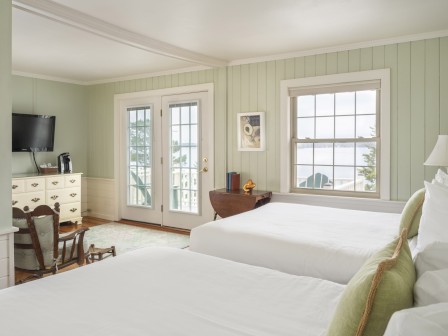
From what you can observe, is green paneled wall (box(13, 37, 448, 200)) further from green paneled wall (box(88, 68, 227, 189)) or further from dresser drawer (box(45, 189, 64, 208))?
dresser drawer (box(45, 189, 64, 208))

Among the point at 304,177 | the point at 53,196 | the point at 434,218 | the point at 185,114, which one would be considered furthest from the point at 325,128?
the point at 53,196

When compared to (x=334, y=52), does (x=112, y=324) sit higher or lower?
lower

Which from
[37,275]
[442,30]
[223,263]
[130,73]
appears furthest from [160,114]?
[223,263]

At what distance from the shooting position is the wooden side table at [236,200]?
4.48m

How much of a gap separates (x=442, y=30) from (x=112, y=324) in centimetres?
392

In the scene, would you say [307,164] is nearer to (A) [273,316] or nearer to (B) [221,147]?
(B) [221,147]

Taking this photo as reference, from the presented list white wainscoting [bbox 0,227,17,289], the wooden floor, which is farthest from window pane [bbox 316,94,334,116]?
white wainscoting [bbox 0,227,17,289]

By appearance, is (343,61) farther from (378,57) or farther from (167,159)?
(167,159)

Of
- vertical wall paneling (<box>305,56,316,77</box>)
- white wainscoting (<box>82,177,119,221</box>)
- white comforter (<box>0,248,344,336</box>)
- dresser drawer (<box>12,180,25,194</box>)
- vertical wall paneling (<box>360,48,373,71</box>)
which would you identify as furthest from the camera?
white wainscoting (<box>82,177,119,221</box>)

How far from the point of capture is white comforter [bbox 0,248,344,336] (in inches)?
50.8

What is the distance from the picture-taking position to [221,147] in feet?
17.1

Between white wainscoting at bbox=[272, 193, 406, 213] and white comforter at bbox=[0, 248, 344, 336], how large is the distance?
105 inches

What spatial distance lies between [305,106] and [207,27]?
5.34ft

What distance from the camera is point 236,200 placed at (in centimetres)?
459
